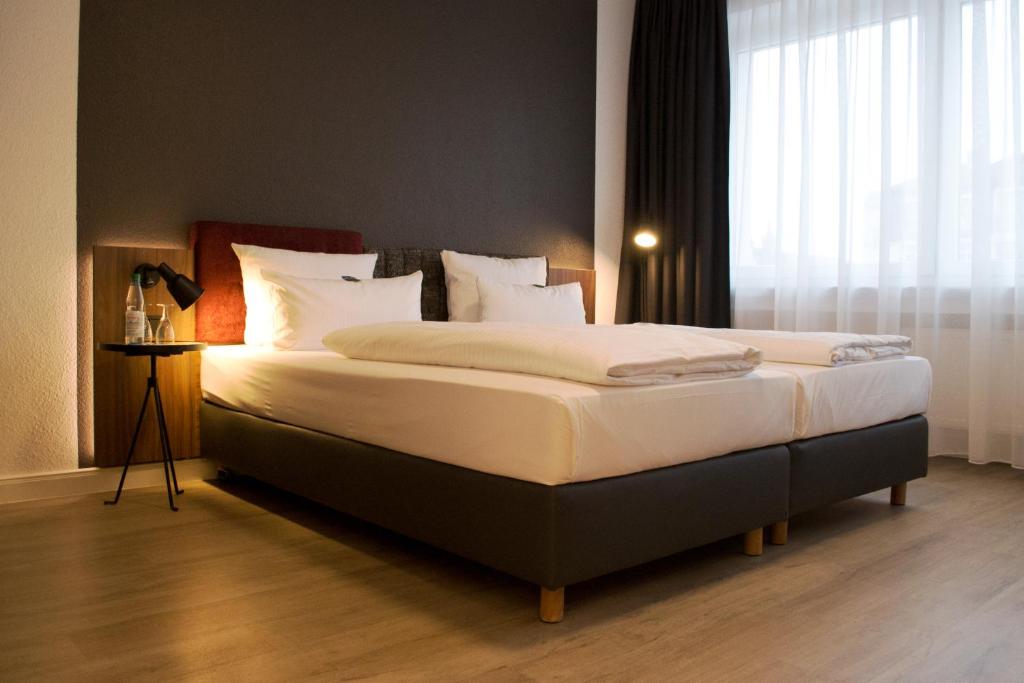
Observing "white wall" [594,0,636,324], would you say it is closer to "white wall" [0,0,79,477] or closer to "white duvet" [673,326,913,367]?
"white duvet" [673,326,913,367]

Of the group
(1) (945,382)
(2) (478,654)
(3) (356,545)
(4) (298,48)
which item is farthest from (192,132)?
(1) (945,382)

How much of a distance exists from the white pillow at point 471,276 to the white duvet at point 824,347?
1391mm

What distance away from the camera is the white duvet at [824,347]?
9.11ft

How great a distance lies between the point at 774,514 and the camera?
96.3 inches

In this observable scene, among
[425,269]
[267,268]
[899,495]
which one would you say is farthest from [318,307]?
[899,495]

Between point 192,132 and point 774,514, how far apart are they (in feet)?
8.90

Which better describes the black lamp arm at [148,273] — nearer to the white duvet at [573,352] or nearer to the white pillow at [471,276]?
the white duvet at [573,352]

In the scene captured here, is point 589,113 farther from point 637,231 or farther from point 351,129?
point 351,129

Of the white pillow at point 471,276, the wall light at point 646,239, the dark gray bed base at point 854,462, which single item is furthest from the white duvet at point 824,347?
the wall light at point 646,239

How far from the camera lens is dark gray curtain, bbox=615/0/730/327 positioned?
490 centimetres

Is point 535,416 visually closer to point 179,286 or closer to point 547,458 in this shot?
point 547,458

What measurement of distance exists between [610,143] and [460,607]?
3828 mm

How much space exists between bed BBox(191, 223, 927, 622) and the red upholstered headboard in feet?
1.66

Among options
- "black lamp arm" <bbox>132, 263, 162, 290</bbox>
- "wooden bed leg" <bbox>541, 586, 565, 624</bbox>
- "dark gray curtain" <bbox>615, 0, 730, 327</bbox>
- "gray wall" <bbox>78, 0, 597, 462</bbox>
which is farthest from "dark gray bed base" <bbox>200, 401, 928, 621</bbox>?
"dark gray curtain" <bbox>615, 0, 730, 327</bbox>
